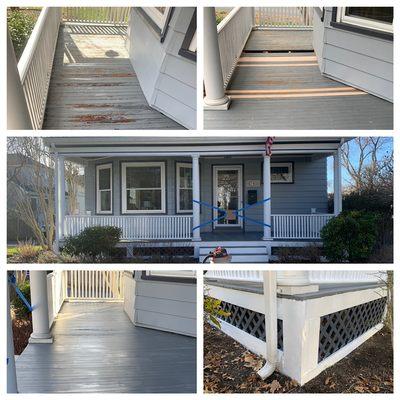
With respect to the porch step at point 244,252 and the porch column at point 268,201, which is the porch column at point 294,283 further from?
the porch column at point 268,201

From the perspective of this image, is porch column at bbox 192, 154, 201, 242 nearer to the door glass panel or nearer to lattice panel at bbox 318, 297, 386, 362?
the door glass panel

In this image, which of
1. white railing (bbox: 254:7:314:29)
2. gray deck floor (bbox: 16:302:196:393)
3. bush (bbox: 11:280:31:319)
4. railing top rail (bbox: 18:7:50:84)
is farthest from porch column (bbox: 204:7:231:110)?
gray deck floor (bbox: 16:302:196:393)

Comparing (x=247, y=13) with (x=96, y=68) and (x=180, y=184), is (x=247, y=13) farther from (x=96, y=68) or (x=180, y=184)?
(x=180, y=184)

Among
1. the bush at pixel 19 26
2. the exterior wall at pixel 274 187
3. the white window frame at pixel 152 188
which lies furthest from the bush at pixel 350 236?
the bush at pixel 19 26

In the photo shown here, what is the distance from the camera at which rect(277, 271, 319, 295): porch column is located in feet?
8.43

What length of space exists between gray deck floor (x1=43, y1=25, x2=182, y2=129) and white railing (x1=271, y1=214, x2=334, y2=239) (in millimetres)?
935

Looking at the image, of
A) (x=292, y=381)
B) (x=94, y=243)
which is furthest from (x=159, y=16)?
(x=292, y=381)

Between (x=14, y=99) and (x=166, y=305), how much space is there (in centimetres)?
242

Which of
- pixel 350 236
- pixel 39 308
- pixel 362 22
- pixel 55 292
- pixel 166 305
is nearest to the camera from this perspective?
pixel 350 236

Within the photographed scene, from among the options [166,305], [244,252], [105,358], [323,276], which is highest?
[244,252]

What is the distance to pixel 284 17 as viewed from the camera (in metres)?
2.52

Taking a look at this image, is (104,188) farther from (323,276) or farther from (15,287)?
(323,276)

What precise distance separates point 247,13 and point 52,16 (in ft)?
4.33

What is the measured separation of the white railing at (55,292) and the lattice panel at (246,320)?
4.78 ft
